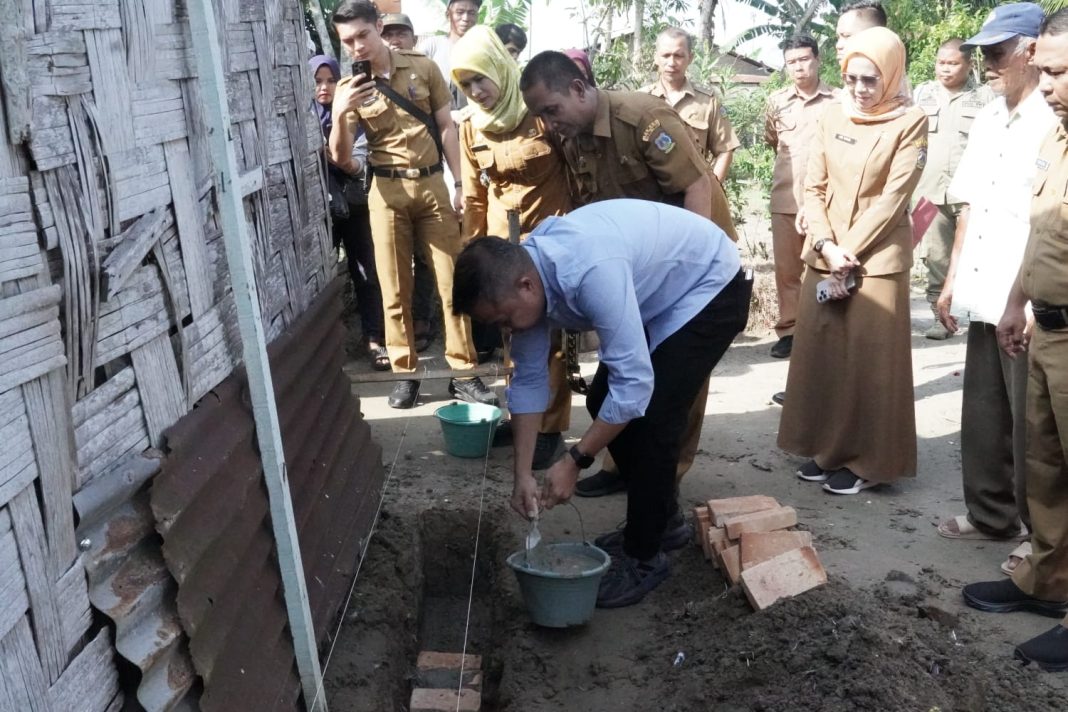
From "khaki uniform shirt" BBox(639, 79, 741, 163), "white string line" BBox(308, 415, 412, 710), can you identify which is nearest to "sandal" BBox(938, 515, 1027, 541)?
"white string line" BBox(308, 415, 412, 710)

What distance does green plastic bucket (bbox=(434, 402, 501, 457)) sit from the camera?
521cm

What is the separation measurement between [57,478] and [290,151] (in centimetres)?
208

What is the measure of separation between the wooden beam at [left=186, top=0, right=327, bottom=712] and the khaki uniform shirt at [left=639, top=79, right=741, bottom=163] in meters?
4.32

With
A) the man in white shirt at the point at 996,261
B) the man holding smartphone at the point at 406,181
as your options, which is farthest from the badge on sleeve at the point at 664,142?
the man holding smartphone at the point at 406,181

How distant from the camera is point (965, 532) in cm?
428

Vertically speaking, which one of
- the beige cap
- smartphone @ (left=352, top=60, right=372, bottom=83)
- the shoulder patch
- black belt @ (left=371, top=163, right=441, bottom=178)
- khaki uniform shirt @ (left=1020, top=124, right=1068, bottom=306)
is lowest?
khaki uniform shirt @ (left=1020, top=124, right=1068, bottom=306)

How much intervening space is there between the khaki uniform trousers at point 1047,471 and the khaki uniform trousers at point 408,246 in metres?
3.14

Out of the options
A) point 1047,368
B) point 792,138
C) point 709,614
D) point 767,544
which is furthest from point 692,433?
point 792,138

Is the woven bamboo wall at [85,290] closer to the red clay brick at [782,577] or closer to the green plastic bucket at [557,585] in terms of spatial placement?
the green plastic bucket at [557,585]

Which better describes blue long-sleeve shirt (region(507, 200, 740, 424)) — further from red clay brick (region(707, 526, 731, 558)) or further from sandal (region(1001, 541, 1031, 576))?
sandal (region(1001, 541, 1031, 576))

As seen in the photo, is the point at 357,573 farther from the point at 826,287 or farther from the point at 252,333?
the point at 826,287

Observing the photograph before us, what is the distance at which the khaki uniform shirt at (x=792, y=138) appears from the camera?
265 inches

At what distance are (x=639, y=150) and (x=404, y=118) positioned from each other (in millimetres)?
1885

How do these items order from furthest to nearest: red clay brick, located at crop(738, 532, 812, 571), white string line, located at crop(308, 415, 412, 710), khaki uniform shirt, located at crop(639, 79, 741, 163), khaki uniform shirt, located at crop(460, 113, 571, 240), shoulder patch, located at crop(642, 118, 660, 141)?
khaki uniform shirt, located at crop(639, 79, 741, 163) < khaki uniform shirt, located at crop(460, 113, 571, 240) < shoulder patch, located at crop(642, 118, 660, 141) < red clay brick, located at crop(738, 532, 812, 571) < white string line, located at crop(308, 415, 412, 710)
